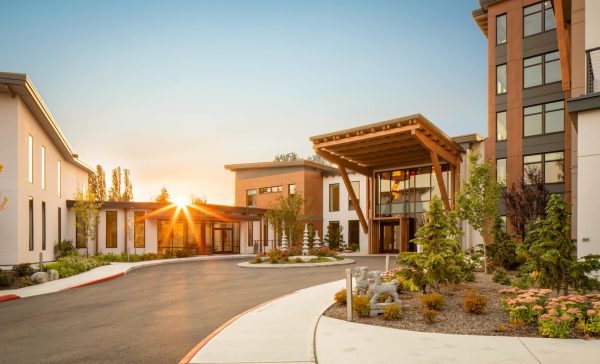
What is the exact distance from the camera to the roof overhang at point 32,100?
19859mm

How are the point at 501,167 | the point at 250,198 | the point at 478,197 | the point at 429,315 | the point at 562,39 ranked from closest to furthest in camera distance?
the point at 429,315 → the point at 478,197 → the point at 562,39 → the point at 501,167 → the point at 250,198

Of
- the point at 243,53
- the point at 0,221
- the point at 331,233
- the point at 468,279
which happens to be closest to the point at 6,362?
the point at 468,279

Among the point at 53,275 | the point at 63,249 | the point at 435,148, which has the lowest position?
the point at 63,249

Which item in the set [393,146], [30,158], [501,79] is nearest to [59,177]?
[30,158]

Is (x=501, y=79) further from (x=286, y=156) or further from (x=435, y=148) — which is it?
(x=286, y=156)

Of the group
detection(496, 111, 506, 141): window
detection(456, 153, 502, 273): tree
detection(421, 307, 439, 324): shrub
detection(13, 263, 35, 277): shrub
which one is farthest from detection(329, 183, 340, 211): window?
detection(421, 307, 439, 324): shrub

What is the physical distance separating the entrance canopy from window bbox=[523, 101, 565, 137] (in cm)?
487

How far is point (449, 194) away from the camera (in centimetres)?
3544

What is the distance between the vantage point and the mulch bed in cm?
869

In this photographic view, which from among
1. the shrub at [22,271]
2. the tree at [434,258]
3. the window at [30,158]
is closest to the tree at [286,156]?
the window at [30,158]

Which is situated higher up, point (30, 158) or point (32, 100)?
point (32, 100)

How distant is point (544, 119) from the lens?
29.6 meters

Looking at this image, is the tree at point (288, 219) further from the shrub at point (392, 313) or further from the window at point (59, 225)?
the shrub at point (392, 313)

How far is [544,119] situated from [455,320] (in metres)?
24.2
